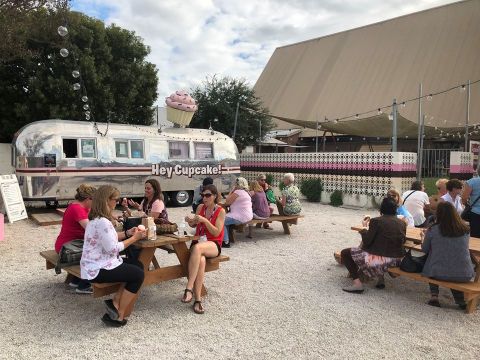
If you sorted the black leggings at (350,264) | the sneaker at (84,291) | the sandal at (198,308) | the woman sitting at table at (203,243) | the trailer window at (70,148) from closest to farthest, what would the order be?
the sandal at (198,308) < the woman sitting at table at (203,243) < the sneaker at (84,291) < the black leggings at (350,264) < the trailer window at (70,148)

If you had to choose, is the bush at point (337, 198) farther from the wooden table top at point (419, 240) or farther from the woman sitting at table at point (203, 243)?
the woman sitting at table at point (203, 243)

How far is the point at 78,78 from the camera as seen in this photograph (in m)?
15.0

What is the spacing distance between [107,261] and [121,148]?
25.8 feet

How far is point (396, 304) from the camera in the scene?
15.5 feet

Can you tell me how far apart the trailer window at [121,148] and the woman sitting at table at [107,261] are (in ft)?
24.7

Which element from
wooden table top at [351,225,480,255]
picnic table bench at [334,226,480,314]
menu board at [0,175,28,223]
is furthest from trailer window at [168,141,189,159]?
picnic table bench at [334,226,480,314]

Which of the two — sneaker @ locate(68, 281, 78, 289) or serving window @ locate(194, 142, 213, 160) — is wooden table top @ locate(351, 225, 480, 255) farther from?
serving window @ locate(194, 142, 213, 160)

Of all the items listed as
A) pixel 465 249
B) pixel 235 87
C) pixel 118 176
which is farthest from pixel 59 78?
pixel 465 249

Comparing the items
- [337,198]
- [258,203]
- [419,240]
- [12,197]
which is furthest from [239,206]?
[337,198]

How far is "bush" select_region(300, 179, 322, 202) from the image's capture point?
14.2 metres

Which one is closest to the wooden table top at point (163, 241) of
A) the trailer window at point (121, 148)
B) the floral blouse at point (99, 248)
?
the floral blouse at point (99, 248)

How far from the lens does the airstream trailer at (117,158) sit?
1007cm

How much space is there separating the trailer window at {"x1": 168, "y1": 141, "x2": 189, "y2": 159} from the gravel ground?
6338 millimetres

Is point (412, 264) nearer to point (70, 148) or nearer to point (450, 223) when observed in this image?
point (450, 223)
